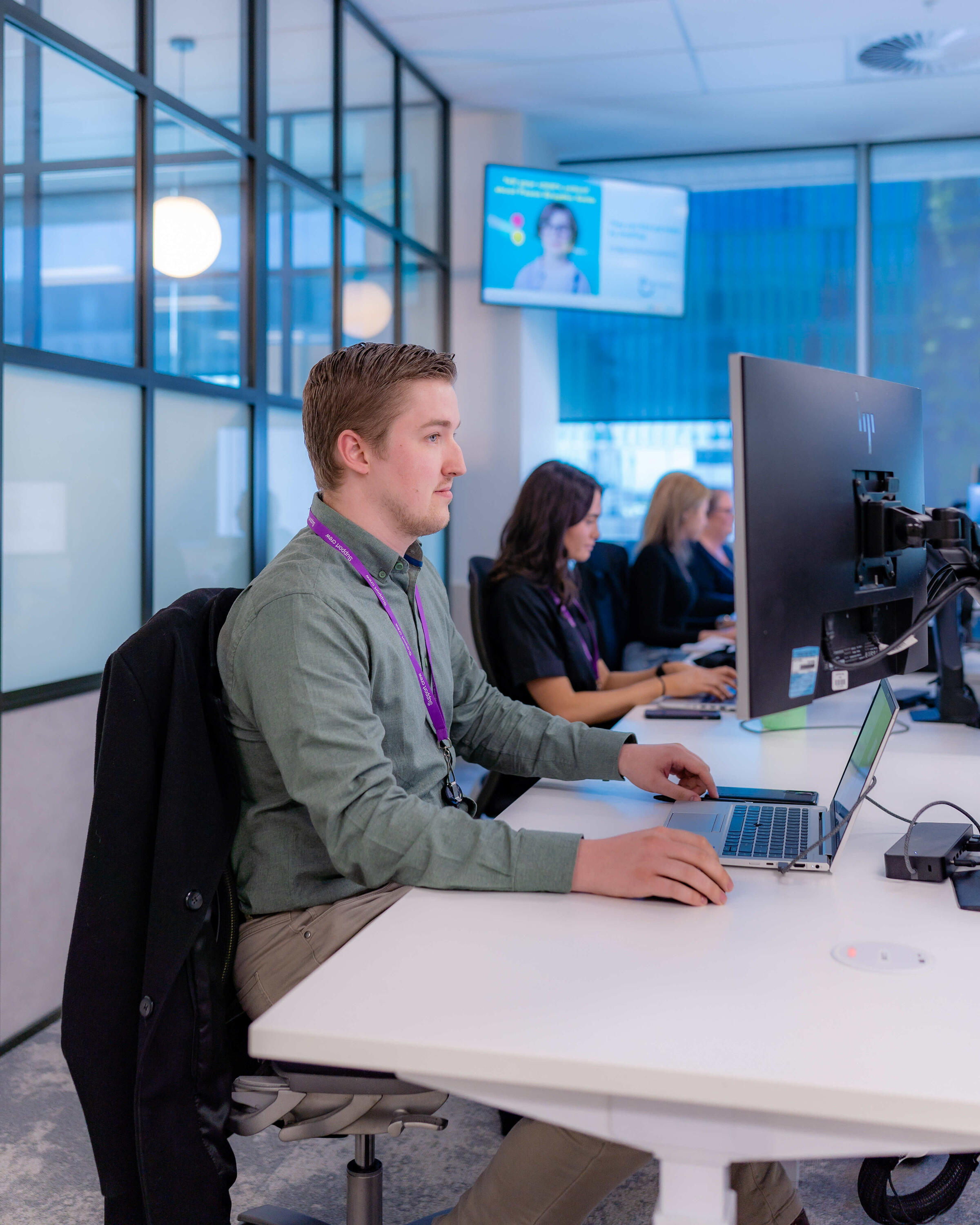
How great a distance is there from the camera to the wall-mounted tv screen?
16.1ft

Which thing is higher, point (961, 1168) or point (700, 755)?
point (700, 755)

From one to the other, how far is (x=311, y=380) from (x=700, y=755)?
90 cm

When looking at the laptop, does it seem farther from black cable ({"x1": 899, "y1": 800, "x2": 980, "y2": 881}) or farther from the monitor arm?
the monitor arm

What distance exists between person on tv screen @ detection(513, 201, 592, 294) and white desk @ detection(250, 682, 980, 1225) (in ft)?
13.8

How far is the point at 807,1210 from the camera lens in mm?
1723

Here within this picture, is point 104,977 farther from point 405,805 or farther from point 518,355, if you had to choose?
point 518,355

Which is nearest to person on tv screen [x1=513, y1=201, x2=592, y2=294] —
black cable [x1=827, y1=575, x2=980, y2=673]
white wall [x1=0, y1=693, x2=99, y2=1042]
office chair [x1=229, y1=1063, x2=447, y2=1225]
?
white wall [x1=0, y1=693, x2=99, y2=1042]

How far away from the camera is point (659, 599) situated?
3.99 meters

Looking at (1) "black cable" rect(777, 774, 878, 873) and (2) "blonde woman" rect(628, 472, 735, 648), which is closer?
(1) "black cable" rect(777, 774, 878, 873)

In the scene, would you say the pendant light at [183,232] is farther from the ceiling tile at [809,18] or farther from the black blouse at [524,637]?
the ceiling tile at [809,18]

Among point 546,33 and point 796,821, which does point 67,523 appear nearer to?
point 796,821

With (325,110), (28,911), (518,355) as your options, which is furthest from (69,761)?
(518,355)

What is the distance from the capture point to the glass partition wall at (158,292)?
2.35 meters

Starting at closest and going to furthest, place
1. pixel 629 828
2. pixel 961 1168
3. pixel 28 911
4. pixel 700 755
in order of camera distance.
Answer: pixel 629 828
pixel 961 1168
pixel 700 755
pixel 28 911
